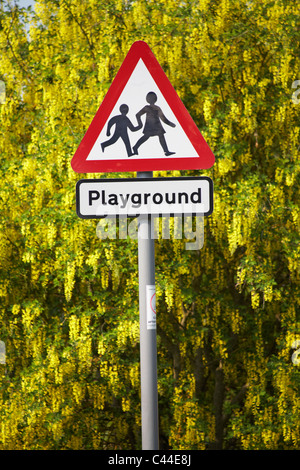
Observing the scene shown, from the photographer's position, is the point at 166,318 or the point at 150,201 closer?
the point at 150,201

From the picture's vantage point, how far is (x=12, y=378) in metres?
6.43

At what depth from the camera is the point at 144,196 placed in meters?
2.44

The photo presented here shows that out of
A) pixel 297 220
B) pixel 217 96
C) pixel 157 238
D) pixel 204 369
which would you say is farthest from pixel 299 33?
pixel 204 369

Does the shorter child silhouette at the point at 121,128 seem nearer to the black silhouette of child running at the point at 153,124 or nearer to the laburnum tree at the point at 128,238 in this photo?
the black silhouette of child running at the point at 153,124

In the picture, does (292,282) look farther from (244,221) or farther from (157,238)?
(157,238)

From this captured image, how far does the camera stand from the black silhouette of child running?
2.46m

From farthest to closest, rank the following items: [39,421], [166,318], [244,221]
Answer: [166,318] → [39,421] → [244,221]

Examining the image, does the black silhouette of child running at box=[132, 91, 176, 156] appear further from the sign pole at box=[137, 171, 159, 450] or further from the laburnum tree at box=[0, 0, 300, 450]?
the laburnum tree at box=[0, 0, 300, 450]

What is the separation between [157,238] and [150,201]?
349 centimetres

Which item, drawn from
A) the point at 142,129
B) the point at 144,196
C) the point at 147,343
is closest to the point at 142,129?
the point at 142,129

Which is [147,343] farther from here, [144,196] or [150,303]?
[144,196]

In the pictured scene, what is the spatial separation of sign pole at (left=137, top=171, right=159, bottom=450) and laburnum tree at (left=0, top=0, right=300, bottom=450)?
10.1 feet

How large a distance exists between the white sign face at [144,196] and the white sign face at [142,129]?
111mm

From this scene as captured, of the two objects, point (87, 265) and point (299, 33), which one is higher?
point (299, 33)
